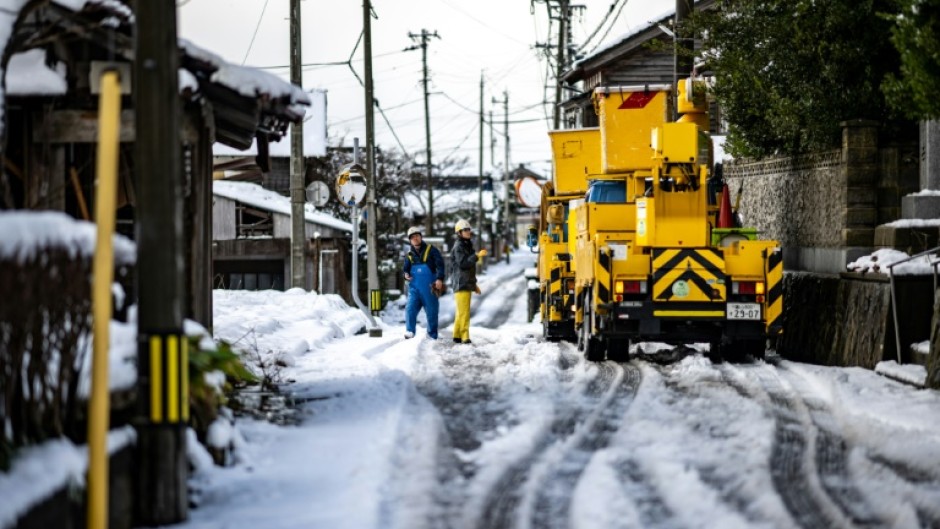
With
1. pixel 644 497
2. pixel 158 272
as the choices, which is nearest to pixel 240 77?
pixel 158 272

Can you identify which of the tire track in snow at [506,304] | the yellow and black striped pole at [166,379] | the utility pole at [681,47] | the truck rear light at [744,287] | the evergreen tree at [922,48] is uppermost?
the utility pole at [681,47]

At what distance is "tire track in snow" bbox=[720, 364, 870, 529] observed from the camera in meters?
7.08

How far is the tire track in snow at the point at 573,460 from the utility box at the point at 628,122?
5733 millimetres

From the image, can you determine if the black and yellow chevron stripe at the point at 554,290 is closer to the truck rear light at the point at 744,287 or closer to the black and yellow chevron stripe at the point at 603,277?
the black and yellow chevron stripe at the point at 603,277

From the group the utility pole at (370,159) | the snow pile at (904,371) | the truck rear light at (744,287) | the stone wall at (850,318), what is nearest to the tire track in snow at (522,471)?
the truck rear light at (744,287)

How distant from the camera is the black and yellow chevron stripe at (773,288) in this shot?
15445mm

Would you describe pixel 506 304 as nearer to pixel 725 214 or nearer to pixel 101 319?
pixel 725 214

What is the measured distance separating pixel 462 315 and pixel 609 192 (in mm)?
3087

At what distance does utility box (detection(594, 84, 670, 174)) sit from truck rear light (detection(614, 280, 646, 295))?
2934 millimetres

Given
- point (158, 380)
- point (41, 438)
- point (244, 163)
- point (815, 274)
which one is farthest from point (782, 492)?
point (244, 163)

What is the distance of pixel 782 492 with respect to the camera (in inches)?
302

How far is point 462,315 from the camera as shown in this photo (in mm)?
19188

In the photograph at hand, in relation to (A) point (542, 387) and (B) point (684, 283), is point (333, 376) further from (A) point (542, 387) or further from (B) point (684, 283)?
(B) point (684, 283)

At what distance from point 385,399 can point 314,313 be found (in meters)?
11.1
